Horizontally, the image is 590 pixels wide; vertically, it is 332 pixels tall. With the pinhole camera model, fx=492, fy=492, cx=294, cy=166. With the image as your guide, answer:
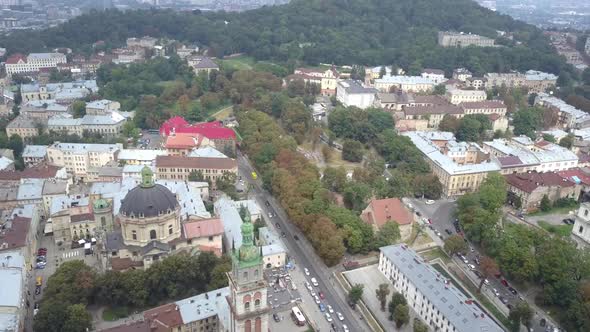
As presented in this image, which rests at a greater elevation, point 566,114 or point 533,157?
point 566,114

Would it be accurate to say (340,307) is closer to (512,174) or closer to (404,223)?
(404,223)

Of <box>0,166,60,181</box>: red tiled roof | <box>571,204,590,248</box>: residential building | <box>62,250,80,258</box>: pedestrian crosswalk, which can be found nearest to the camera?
<box>62,250,80,258</box>: pedestrian crosswalk

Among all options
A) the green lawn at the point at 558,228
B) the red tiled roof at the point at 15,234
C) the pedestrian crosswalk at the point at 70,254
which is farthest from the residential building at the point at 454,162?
the red tiled roof at the point at 15,234

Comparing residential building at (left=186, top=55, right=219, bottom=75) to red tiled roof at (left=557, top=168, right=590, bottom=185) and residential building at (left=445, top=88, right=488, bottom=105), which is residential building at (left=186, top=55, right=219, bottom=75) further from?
red tiled roof at (left=557, top=168, right=590, bottom=185)

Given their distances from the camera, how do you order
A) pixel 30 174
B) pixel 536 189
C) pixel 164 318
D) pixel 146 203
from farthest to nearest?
pixel 30 174, pixel 536 189, pixel 146 203, pixel 164 318

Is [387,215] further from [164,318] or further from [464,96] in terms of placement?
[464,96]

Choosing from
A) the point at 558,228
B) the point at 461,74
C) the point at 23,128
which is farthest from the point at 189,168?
the point at 461,74

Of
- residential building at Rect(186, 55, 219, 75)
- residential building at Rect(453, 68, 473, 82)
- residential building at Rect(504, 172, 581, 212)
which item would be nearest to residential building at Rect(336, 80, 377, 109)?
residential building at Rect(453, 68, 473, 82)
